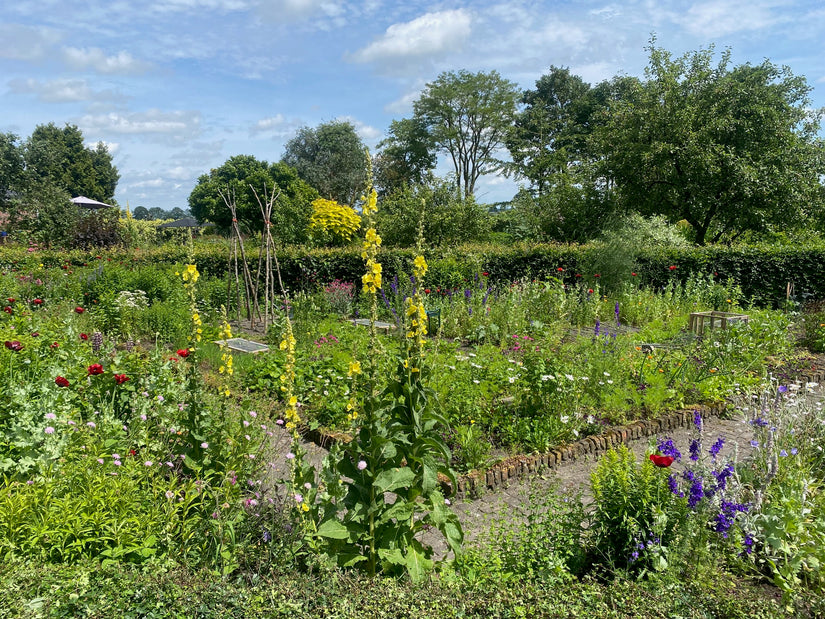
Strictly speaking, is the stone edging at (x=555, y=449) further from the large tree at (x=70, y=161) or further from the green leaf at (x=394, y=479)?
the large tree at (x=70, y=161)

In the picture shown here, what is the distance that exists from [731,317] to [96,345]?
8.06m

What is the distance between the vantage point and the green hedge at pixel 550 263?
11.5 metres

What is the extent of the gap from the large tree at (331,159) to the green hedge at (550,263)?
2972 cm

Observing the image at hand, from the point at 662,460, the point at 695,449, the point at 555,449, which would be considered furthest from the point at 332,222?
the point at 662,460

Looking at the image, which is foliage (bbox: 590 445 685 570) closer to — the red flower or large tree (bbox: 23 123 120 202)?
the red flower

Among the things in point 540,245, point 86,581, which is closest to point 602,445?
point 86,581

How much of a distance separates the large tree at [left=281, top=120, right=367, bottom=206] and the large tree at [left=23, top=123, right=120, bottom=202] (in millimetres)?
18597

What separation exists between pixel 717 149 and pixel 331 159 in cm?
3216

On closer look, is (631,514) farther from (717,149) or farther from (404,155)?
(404,155)

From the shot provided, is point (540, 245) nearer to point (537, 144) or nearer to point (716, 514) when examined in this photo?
point (716, 514)

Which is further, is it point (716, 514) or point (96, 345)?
point (96, 345)

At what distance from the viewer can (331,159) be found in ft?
143

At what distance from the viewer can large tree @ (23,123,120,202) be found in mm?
44500

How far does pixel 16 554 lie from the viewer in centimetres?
238
